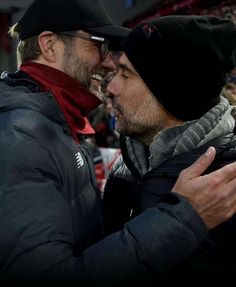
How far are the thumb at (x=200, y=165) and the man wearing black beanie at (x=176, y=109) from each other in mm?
90

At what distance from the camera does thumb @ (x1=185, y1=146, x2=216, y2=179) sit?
5.24 ft

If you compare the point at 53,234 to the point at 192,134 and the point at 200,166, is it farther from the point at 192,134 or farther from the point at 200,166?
the point at 192,134

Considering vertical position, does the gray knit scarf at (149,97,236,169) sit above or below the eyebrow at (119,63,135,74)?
below

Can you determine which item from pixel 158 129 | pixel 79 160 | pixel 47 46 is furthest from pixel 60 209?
pixel 47 46

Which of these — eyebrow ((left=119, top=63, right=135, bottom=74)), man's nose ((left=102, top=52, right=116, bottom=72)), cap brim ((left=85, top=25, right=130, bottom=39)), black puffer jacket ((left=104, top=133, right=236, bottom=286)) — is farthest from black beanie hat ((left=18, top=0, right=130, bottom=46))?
black puffer jacket ((left=104, top=133, right=236, bottom=286))

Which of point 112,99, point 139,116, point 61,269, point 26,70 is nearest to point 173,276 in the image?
point 61,269

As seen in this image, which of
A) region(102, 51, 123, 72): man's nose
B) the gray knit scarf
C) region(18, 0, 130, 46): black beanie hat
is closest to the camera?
the gray knit scarf

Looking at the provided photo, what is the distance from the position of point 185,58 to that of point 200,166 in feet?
1.36

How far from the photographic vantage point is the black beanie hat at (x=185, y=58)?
1783mm

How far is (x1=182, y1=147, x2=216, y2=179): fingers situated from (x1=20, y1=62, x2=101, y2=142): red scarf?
1.77 ft

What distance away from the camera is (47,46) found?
7.05 ft

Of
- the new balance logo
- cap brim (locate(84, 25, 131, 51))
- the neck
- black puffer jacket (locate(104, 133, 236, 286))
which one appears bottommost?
black puffer jacket (locate(104, 133, 236, 286))

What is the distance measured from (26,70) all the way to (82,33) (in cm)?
31

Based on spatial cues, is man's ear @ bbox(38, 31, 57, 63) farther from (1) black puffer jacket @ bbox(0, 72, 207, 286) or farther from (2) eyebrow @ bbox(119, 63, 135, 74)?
(1) black puffer jacket @ bbox(0, 72, 207, 286)
